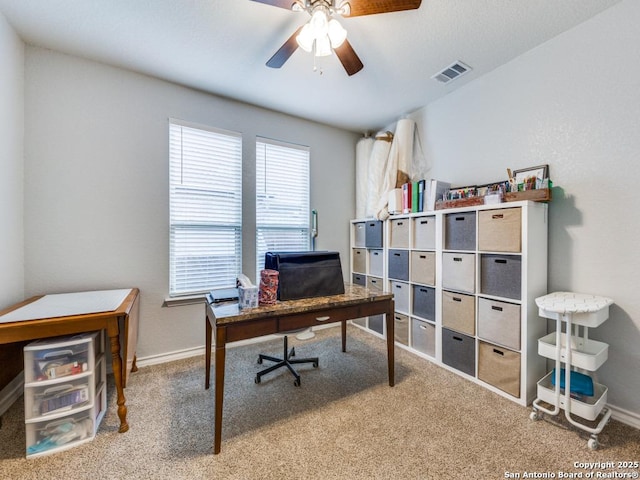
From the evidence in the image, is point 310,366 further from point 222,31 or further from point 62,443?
point 222,31

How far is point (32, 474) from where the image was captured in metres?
1.38

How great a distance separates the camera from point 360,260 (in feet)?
11.9

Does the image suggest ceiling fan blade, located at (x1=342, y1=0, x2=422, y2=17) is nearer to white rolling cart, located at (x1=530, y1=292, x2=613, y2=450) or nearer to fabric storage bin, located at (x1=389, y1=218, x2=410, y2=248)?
fabric storage bin, located at (x1=389, y1=218, x2=410, y2=248)

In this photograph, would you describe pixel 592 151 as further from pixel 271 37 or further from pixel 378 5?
pixel 271 37

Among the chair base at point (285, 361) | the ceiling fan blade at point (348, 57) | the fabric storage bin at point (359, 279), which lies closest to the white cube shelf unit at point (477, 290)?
the fabric storage bin at point (359, 279)

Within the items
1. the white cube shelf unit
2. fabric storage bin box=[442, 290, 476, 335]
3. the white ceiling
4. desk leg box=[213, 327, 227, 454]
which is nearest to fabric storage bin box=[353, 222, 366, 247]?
the white cube shelf unit

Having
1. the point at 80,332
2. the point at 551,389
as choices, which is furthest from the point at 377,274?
the point at 80,332

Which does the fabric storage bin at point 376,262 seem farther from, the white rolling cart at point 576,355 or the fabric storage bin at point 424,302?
the white rolling cart at point 576,355

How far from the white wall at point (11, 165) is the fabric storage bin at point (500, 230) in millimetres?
3513

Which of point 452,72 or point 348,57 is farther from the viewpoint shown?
point 452,72

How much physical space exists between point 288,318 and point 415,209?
1840mm

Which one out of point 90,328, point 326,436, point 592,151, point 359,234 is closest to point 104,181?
point 90,328

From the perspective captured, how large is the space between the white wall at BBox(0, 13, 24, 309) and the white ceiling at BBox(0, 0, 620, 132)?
0.22 metres

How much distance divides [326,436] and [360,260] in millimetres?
2239
